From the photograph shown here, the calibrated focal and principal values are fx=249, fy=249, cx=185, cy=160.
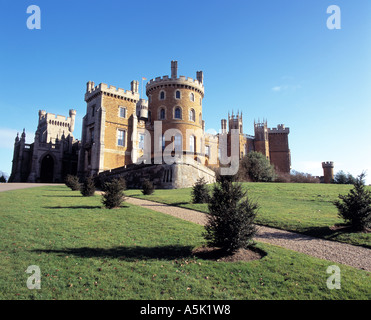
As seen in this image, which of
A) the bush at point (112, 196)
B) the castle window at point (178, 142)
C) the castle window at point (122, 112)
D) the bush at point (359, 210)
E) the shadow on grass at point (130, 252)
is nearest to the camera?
the shadow on grass at point (130, 252)

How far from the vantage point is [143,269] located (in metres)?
5.54

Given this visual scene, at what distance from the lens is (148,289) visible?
4.68 metres

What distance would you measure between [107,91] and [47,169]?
16962 mm

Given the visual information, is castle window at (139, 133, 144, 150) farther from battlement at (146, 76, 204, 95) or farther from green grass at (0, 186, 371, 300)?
green grass at (0, 186, 371, 300)

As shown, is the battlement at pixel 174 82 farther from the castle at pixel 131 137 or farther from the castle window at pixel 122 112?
the castle window at pixel 122 112

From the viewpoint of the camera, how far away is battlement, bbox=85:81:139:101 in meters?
32.9

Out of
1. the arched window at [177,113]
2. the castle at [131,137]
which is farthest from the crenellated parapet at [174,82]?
the arched window at [177,113]

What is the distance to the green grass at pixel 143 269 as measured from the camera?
461 cm

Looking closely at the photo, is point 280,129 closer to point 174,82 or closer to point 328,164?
point 328,164

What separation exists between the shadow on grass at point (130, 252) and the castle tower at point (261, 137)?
49374 millimetres

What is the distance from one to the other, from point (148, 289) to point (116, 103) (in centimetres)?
3218

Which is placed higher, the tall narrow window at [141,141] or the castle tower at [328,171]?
the tall narrow window at [141,141]
